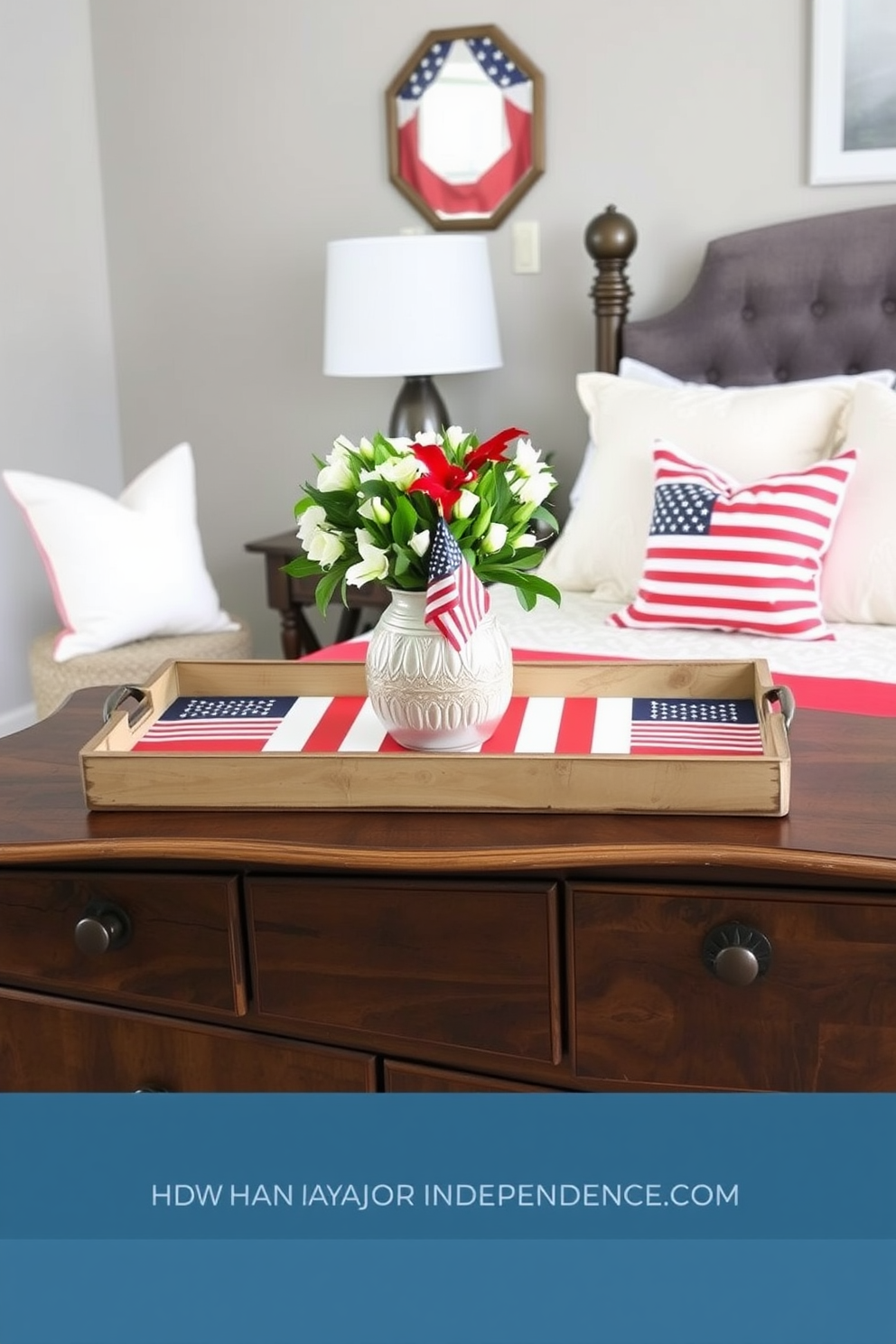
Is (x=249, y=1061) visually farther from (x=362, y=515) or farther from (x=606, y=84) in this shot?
(x=606, y=84)

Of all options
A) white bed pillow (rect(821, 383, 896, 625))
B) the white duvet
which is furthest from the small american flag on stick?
white bed pillow (rect(821, 383, 896, 625))

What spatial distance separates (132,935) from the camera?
4.73 feet

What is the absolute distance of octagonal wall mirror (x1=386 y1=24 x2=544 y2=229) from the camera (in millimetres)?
3195

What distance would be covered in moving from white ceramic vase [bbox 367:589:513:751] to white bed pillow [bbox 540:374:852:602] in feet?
3.55

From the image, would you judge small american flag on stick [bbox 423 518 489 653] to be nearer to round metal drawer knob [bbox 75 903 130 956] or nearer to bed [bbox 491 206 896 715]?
round metal drawer knob [bbox 75 903 130 956]

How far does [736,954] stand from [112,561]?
6.81 feet

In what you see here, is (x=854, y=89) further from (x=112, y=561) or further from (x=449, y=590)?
(x=449, y=590)

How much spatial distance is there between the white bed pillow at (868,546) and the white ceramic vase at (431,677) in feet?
3.37
